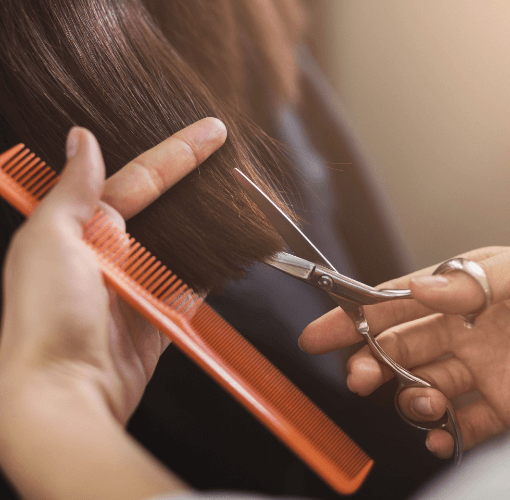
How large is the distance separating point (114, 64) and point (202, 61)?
22 centimetres

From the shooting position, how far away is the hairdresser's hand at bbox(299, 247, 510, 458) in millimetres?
643

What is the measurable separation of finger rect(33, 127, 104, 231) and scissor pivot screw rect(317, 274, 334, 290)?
34 centimetres

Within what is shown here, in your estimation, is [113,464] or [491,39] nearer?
[113,464]

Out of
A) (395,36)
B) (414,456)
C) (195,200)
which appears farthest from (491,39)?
(414,456)

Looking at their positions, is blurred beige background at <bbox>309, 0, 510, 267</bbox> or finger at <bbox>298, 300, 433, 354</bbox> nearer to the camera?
finger at <bbox>298, 300, 433, 354</bbox>

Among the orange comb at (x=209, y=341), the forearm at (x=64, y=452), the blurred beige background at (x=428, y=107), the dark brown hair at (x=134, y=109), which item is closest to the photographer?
the forearm at (x=64, y=452)

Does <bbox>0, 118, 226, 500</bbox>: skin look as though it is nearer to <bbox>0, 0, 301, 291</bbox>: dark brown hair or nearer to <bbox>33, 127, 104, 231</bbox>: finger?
<bbox>33, 127, 104, 231</bbox>: finger

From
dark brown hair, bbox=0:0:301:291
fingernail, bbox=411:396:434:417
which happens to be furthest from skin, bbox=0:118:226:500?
fingernail, bbox=411:396:434:417

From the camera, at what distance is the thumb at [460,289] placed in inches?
22.3

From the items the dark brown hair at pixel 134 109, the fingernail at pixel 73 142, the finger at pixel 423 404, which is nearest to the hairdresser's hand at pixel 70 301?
the fingernail at pixel 73 142

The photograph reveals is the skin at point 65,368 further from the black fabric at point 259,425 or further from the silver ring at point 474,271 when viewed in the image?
the silver ring at point 474,271

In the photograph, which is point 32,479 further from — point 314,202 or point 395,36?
point 395,36

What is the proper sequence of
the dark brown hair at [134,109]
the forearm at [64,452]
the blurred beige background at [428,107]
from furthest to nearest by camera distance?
the blurred beige background at [428,107] → the dark brown hair at [134,109] → the forearm at [64,452]

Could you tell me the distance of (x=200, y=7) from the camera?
0.84 m
